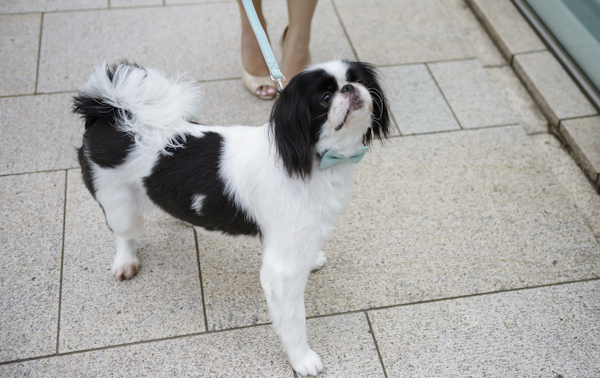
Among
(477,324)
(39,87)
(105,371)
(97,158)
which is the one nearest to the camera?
(97,158)

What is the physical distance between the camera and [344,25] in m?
4.08

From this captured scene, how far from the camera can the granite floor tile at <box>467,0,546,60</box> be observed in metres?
3.95

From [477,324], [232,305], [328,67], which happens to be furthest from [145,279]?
[477,324]

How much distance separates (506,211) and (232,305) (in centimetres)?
172

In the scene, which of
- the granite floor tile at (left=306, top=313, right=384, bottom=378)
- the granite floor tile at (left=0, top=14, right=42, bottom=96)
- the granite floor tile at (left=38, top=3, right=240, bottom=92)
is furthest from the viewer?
the granite floor tile at (left=38, top=3, right=240, bottom=92)

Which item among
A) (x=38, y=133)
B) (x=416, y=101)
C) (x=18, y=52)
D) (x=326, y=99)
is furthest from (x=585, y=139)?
(x=18, y=52)

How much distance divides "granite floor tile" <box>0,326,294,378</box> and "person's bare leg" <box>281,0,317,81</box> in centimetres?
180

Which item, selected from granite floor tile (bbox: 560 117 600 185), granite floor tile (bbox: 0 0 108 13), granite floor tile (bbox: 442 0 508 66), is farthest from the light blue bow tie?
granite floor tile (bbox: 0 0 108 13)

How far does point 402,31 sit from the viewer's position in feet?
13.3

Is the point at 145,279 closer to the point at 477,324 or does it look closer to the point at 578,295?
the point at 477,324

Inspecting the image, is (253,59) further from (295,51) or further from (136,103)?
(136,103)

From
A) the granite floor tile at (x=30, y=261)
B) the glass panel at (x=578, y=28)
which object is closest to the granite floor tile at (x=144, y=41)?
the granite floor tile at (x=30, y=261)

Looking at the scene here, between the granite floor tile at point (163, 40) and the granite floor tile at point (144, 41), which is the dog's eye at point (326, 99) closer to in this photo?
the granite floor tile at point (163, 40)

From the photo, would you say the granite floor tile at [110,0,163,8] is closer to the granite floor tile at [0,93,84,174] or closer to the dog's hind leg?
the granite floor tile at [0,93,84,174]
